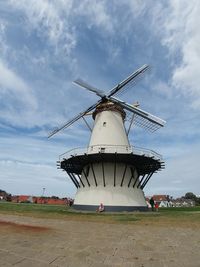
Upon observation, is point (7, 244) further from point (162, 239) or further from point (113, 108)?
point (113, 108)

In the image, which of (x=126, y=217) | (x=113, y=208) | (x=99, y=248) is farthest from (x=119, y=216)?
(x=99, y=248)

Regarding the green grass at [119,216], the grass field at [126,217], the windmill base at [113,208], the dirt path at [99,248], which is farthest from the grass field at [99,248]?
the windmill base at [113,208]

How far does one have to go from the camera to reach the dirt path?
23.8 feet

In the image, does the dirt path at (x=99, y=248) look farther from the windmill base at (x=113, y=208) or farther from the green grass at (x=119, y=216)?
the windmill base at (x=113, y=208)

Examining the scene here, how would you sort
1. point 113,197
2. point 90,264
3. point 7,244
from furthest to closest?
point 113,197 → point 7,244 → point 90,264

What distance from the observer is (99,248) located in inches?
347

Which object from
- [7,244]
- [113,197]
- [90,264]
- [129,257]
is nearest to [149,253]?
[129,257]

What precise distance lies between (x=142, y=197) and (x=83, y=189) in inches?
237

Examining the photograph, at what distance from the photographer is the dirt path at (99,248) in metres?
7.27

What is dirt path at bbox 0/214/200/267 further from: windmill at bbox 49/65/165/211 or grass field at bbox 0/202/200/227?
windmill at bbox 49/65/165/211

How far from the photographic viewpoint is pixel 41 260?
287 inches

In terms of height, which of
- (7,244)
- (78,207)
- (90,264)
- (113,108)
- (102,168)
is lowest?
(90,264)

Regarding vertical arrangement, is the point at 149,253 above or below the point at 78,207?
below

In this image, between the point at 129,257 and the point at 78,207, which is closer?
the point at 129,257
